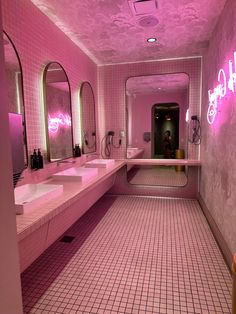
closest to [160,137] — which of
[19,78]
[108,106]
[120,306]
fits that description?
[108,106]

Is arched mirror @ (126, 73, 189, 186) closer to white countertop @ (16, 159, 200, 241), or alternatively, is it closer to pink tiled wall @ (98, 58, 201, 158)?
pink tiled wall @ (98, 58, 201, 158)

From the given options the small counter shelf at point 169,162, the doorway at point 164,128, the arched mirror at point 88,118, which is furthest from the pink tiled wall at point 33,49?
the doorway at point 164,128

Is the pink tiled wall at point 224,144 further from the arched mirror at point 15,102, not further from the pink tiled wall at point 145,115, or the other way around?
the arched mirror at point 15,102

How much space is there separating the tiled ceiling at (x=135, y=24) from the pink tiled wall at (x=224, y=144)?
0.29m

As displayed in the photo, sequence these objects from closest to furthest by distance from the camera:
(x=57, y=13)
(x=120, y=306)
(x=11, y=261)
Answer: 1. (x=11, y=261)
2. (x=120, y=306)
3. (x=57, y=13)

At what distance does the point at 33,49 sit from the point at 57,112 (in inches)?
29.9

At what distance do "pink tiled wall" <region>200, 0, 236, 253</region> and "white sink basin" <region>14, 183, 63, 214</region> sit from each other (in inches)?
64.4

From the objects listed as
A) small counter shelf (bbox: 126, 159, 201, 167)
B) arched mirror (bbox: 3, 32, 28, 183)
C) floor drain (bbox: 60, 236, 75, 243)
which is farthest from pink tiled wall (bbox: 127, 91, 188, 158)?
arched mirror (bbox: 3, 32, 28, 183)

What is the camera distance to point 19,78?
2029mm

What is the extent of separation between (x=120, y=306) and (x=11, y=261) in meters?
1.08

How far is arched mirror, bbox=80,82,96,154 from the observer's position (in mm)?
3504

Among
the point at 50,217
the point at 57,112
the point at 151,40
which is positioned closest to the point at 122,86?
the point at 151,40

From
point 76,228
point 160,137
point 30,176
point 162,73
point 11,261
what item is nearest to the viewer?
point 11,261

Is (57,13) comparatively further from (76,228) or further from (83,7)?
(76,228)
